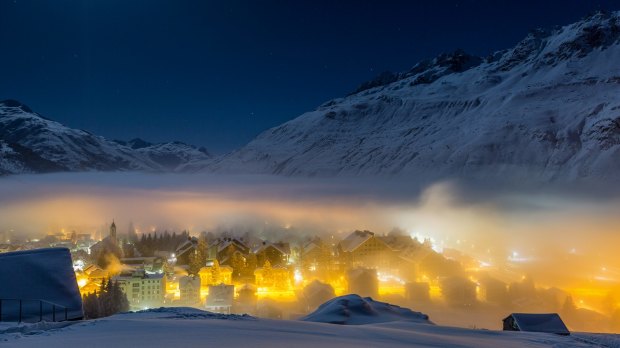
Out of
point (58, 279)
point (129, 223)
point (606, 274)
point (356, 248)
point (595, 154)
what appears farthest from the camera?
point (595, 154)

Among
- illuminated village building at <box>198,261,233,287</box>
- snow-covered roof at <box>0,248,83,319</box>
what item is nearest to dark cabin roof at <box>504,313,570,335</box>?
snow-covered roof at <box>0,248,83,319</box>

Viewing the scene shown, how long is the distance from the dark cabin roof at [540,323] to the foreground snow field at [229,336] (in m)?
5.45

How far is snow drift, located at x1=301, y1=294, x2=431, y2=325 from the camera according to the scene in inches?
795

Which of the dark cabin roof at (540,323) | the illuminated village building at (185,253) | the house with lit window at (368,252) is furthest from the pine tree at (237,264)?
the dark cabin roof at (540,323)

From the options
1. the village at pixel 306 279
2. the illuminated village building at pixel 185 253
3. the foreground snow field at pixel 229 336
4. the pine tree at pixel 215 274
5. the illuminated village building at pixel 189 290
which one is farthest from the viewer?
the illuminated village building at pixel 185 253

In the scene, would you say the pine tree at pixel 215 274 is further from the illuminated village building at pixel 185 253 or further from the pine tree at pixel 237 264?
the illuminated village building at pixel 185 253

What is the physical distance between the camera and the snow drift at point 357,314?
2020 cm

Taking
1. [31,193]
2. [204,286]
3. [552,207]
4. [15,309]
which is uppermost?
[31,193]

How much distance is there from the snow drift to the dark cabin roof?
4806mm

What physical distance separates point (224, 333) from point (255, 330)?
1154 mm

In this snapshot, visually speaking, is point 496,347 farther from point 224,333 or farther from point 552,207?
point 552,207

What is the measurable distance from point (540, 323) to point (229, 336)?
18.1 m

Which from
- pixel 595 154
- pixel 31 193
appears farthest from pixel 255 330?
pixel 31 193

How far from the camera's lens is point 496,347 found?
1180cm
